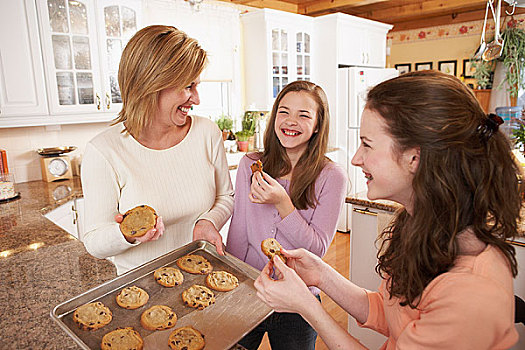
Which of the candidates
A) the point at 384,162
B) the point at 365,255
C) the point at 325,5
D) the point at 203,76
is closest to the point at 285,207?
the point at 384,162

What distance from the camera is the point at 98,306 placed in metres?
1.09

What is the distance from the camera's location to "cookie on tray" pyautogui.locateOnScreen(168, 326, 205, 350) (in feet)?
3.16

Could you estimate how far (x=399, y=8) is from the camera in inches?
202

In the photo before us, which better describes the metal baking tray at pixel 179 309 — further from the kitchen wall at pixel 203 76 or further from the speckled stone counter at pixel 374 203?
the kitchen wall at pixel 203 76

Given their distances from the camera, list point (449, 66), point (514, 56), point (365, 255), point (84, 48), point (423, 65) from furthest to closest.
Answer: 1. point (423, 65)
2. point (449, 66)
3. point (514, 56)
4. point (84, 48)
5. point (365, 255)

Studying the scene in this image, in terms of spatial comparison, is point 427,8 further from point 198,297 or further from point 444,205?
point 198,297

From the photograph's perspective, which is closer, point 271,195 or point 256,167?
point 271,195

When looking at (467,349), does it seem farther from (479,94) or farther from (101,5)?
(479,94)

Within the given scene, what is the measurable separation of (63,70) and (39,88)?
209 mm

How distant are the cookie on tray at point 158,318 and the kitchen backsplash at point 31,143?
2459 mm

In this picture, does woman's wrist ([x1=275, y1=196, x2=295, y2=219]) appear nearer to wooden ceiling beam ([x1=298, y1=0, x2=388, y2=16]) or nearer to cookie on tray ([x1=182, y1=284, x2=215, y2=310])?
cookie on tray ([x1=182, y1=284, x2=215, y2=310])

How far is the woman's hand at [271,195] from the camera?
1386 mm

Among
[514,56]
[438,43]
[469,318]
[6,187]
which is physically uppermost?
[438,43]

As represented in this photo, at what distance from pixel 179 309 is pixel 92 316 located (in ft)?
0.77
